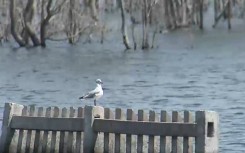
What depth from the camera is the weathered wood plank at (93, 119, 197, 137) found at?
17266mm

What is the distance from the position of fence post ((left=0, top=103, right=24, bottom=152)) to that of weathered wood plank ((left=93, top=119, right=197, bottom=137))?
1.89 m

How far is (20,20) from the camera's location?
6138 centimetres

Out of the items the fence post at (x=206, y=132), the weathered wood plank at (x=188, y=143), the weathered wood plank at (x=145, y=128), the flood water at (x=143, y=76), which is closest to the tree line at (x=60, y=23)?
the flood water at (x=143, y=76)

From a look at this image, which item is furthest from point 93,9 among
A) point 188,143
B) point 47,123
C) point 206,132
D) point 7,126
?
point 206,132

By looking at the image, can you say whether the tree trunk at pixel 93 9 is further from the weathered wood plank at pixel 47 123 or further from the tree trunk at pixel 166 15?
the weathered wood plank at pixel 47 123

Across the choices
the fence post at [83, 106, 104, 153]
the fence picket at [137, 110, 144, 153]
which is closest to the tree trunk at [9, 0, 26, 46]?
the fence post at [83, 106, 104, 153]

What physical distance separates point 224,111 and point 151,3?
30.2 m

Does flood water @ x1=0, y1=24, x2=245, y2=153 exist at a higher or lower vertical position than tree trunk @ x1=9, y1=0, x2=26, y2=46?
lower

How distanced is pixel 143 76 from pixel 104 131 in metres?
23.8

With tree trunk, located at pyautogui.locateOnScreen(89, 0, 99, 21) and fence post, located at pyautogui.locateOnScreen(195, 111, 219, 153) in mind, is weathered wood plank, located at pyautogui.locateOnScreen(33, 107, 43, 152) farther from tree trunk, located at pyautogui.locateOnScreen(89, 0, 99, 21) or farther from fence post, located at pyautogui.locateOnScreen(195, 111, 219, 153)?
tree trunk, located at pyautogui.locateOnScreen(89, 0, 99, 21)

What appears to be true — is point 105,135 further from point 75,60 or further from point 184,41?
point 184,41

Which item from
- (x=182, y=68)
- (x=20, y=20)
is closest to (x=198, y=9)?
(x=20, y=20)

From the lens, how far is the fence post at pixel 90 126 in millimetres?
18344

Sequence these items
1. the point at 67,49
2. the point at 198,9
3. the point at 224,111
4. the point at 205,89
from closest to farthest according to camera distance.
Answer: the point at 224,111, the point at 205,89, the point at 67,49, the point at 198,9
